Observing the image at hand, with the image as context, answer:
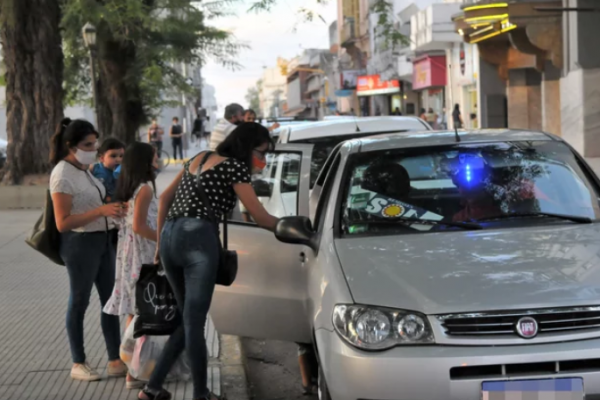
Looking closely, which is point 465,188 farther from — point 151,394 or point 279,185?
point 151,394

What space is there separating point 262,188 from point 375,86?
52.6 m

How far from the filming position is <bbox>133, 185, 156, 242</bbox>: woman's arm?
19.3ft

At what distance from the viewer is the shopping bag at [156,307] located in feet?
18.5

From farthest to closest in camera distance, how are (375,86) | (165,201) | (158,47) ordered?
(375,86) < (158,47) < (165,201)

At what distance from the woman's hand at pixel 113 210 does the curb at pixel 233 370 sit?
1271mm

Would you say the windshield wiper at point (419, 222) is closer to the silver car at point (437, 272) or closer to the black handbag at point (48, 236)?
the silver car at point (437, 272)

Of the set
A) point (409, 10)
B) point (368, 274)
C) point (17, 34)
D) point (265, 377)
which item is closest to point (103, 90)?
point (17, 34)

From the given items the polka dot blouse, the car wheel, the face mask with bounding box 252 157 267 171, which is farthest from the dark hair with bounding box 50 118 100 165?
the car wheel

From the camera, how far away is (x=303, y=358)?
20.6ft

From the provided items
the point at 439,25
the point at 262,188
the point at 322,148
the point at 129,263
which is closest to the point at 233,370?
the point at 129,263

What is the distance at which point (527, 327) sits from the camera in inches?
166

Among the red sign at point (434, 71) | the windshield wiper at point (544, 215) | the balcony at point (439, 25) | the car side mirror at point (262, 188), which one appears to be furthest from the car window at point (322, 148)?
the red sign at point (434, 71)

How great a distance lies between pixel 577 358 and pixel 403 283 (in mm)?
831

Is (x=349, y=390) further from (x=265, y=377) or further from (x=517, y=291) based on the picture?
(x=265, y=377)
